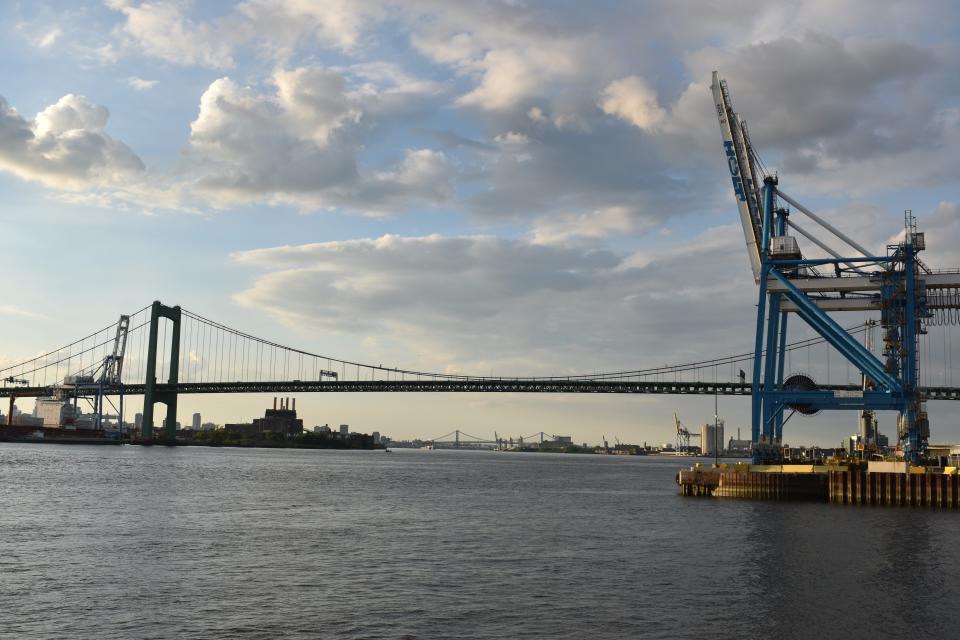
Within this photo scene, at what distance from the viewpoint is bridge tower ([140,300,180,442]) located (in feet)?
580

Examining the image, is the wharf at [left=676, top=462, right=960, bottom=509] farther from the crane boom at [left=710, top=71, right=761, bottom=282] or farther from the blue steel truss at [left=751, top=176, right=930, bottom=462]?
the crane boom at [left=710, top=71, right=761, bottom=282]

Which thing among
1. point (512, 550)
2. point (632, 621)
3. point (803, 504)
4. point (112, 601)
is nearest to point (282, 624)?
point (112, 601)

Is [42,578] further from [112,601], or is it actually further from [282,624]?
[282,624]

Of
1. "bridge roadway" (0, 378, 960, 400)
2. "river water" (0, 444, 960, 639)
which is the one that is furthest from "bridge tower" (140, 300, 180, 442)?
"river water" (0, 444, 960, 639)

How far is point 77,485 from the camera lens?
2837 inches

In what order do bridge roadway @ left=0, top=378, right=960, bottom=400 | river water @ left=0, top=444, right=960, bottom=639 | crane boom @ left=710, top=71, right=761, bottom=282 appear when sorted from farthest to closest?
bridge roadway @ left=0, top=378, right=960, bottom=400 < crane boom @ left=710, top=71, right=761, bottom=282 < river water @ left=0, top=444, right=960, bottom=639

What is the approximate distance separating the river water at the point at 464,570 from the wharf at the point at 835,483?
149 inches

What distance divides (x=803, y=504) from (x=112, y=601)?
50815 millimetres

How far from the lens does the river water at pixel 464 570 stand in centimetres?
2528

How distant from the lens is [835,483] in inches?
2640

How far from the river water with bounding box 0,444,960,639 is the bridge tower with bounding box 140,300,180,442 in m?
122

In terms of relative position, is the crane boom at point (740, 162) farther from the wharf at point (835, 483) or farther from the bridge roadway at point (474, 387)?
the bridge roadway at point (474, 387)

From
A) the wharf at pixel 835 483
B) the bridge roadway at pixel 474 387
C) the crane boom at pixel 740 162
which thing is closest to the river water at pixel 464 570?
the wharf at pixel 835 483

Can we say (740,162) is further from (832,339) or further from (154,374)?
(154,374)
